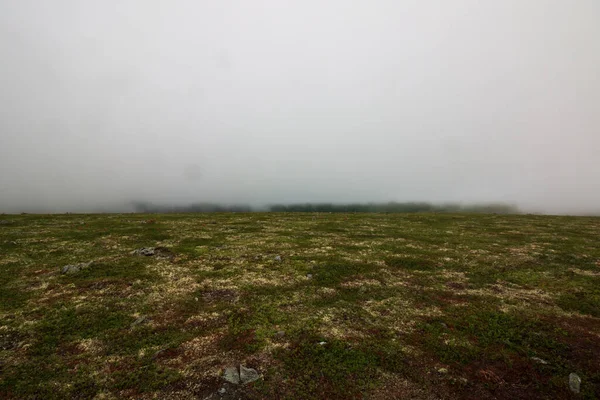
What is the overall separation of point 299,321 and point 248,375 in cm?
552

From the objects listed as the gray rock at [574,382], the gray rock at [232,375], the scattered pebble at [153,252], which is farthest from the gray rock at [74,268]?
the gray rock at [574,382]

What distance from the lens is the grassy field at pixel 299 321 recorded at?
1367 centimetres

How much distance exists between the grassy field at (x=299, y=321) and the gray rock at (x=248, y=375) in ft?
1.21

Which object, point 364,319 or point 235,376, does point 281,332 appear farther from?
point 364,319

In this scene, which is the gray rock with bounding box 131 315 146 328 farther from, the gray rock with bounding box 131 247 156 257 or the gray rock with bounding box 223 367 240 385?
the gray rock with bounding box 131 247 156 257

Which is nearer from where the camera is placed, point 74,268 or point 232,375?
point 232,375

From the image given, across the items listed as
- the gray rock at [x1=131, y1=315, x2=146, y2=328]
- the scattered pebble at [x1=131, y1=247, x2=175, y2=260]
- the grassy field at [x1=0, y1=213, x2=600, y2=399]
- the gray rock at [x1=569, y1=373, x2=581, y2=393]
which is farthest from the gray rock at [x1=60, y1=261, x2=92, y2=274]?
the gray rock at [x1=569, y1=373, x2=581, y2=393]

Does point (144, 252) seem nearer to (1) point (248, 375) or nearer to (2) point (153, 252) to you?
(2) point (153, 252)

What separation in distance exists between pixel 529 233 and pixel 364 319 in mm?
43908

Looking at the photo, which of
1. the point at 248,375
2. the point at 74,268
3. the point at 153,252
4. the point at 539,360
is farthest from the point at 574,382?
the point at 74,268

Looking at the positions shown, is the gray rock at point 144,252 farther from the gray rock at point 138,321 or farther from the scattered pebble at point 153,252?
the gray rock at point 138,321

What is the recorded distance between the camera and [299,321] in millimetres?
18906

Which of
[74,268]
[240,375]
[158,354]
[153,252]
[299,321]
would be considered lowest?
[240,375]

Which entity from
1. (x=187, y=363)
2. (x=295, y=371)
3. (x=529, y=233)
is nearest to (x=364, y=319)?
(x=295, y=371)
